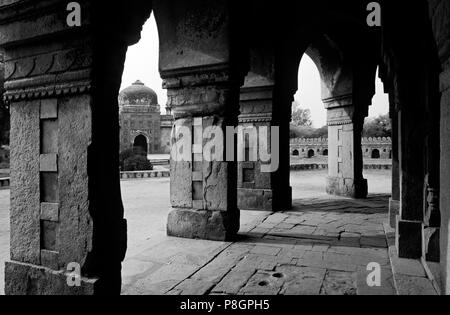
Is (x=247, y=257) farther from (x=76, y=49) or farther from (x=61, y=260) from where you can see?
(x=76, y=49)

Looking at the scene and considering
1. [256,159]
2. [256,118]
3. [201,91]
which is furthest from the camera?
[256,159]

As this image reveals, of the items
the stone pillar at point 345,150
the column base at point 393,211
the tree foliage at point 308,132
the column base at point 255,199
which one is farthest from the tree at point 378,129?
the column base at point 393,211

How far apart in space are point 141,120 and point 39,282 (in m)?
36.9

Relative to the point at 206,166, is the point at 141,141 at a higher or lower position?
higher

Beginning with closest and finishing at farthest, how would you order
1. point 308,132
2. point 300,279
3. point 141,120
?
point 300,279 → point 141,120 → point 308,132

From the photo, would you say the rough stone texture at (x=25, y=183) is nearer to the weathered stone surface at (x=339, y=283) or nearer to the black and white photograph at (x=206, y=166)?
the black and white photograph at (x=206, y=166)

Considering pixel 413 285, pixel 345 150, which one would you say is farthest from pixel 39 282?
pixel 345 150

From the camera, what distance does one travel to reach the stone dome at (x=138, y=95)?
38.0 metres

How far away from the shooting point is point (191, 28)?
4.35 metres

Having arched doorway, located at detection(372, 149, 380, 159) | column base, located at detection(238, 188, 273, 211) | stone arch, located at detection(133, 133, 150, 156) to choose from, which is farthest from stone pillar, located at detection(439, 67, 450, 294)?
stone arch, located at detection(133, 133, 150, 156)

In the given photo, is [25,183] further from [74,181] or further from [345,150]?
[345,150]

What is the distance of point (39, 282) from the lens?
2.49m
